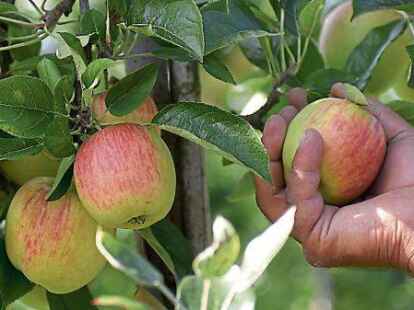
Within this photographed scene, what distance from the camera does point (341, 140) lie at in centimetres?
115

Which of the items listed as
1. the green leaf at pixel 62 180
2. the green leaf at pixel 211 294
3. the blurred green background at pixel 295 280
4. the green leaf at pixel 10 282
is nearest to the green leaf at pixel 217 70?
the green leaf at pixel 62 180

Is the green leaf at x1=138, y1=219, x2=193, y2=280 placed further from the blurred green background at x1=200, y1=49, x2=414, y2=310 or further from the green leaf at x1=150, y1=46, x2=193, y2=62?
the blurred green background at x1=200, y1=49, x2=414, y2=310

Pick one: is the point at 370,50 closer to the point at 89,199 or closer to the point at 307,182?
the point at 307,182

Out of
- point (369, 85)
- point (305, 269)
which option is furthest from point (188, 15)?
point (305, 269)

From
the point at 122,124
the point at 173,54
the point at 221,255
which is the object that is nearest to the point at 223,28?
the point at 173,54

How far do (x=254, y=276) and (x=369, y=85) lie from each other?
810 millimetres

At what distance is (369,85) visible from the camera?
4.63ft

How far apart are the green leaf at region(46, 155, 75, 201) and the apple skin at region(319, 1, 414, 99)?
517 millimetres

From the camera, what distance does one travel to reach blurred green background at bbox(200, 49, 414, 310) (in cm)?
364

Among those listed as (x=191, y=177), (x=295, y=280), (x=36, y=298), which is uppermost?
(x=191, y=177)

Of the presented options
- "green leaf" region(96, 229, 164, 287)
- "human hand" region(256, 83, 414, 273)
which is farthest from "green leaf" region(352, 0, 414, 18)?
"green leaf" region(96, 229, 164, 287)

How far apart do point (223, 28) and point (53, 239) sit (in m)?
0.31

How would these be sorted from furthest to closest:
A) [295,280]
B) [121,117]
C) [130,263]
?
[295,280]
[121,117]
[130,263]

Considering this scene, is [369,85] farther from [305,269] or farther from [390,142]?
[305,269]
